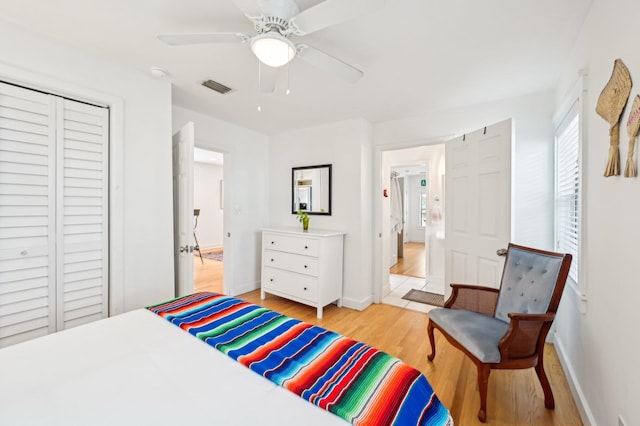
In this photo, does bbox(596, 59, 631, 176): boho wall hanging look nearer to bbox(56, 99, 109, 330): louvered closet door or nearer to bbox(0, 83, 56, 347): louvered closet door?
bbox(56, 99, 109, 330): louvered closet door

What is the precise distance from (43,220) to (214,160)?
5476 millimetres

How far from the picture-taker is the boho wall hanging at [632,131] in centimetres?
105

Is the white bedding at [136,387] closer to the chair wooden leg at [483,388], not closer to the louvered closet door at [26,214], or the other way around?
the louvered closet door at [26,214]

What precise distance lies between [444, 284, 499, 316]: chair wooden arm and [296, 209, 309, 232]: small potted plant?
1.91 m

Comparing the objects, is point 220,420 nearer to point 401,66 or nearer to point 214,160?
Answer: point 401,66

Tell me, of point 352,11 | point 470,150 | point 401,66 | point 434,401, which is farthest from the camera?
point 470,150

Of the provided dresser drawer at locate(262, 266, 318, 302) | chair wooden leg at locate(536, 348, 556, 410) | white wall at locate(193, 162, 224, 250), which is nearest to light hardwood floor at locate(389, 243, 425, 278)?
dresser drawer at locate(262, 266, 318, 302)

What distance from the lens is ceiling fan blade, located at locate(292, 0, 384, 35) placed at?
44.3 inches

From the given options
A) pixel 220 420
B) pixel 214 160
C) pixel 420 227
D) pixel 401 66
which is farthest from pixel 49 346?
pixel 420 227

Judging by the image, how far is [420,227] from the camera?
9102 millimetres

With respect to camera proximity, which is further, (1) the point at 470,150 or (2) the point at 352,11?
(1) the point at 470,150

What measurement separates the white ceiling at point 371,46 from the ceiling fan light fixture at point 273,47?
0.29 metres

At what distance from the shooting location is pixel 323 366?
43.0 inches

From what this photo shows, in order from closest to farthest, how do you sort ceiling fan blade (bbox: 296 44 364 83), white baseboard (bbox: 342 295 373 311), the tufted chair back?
ceiling fan blade (bbox: 296 44 364 83), the tufted chair back, white baseboard (bbox: 342 295 373 311)
